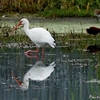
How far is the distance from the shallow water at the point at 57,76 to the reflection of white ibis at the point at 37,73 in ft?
0.20

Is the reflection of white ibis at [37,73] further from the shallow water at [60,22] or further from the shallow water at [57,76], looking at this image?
the shallow water at [60,22]

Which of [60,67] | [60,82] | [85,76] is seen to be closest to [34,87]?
[60,82]

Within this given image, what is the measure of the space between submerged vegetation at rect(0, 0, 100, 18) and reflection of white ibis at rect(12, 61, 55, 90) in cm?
906

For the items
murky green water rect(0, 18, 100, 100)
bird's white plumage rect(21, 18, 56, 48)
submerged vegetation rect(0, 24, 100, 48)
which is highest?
bird's white plumage rect(21, 18, 56, 48)

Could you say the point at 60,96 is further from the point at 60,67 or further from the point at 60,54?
the point at 60,54

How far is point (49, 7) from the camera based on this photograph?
1989cm

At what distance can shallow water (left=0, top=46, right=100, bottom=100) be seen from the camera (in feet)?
24.5

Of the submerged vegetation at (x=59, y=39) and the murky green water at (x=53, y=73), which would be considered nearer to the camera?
the murky green water at (x=53, y=73)

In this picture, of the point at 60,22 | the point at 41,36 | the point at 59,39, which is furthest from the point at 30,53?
the point at 60,22

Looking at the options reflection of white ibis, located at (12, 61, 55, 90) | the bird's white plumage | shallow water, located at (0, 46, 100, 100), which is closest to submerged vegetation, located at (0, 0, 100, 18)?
shallow water, located at (0, 46, 100, 100)

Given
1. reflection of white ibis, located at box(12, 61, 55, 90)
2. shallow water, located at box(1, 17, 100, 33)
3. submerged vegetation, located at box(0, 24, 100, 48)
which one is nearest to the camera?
reflection of white ibis, located at box(12, 61, 55, 90)

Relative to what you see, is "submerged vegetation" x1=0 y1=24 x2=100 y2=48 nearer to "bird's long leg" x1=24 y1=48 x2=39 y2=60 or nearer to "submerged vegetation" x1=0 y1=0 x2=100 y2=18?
"bird's long leg" x1=24 y1=48 x2=39 y2=60

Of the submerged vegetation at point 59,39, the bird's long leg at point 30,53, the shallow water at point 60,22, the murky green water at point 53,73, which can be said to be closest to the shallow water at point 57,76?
the murky green water at point 53,73

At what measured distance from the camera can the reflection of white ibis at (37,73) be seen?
8.31m
